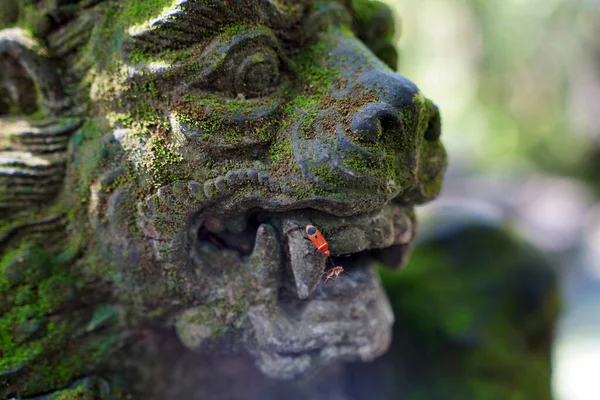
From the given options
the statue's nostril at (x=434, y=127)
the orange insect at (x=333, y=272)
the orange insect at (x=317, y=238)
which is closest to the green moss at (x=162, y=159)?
the orange insect at (x=317, y=238)

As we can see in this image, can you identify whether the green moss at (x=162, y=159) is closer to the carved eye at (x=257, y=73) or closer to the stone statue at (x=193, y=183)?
the stone statue at (x=193, y=183)

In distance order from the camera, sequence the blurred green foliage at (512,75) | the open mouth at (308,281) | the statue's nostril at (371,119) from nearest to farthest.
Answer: the statue's nostril at (371,119) < the open mouth at (308,281) < the blurred green foliage at (512,75)

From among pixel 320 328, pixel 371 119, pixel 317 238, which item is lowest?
pixel 320 328

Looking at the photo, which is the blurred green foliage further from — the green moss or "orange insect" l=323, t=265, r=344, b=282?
the green moss

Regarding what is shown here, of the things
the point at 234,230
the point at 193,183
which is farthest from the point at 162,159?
the point at 234,230

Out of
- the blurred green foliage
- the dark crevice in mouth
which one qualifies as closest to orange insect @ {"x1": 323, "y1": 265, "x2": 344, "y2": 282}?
the dark crevice in mouth

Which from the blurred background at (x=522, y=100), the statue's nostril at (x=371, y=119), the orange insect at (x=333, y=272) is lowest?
the blurred background at (x=522, y=100)

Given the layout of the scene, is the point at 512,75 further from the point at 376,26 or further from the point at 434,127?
the point at 434,127
